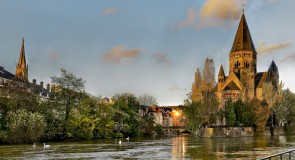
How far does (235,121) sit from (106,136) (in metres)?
34.0

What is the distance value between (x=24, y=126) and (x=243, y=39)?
128 metres

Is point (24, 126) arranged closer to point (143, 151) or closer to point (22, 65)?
point (143, 151)

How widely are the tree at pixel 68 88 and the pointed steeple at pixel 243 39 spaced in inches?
4089

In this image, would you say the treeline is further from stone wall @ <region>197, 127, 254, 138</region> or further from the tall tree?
the tall tree

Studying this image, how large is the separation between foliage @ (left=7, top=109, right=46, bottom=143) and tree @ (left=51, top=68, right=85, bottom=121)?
14657 mm

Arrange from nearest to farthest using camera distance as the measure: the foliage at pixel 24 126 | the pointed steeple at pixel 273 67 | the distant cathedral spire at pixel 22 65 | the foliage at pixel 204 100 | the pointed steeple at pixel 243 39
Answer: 1. the foliage at pixel 24 126
2. the foliage at pixel 204 100
3. the distant cathedral spire at pixel 22 65
4. the pointed steeple at pixel 243 39
5. the pointed steeple at pixel 273 67

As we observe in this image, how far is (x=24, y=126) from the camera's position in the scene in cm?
7156

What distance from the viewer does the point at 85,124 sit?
89438 millimetres

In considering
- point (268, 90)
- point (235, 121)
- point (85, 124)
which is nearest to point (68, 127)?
point (85, 124)

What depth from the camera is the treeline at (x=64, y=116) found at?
237 feet

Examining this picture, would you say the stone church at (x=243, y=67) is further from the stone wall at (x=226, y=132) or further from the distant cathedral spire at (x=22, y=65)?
the distant cathedral spire at (x=22, y=65)

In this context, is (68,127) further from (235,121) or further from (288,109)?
(288,109)

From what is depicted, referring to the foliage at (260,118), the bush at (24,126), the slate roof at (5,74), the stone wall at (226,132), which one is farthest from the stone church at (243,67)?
the bush at (24,126)

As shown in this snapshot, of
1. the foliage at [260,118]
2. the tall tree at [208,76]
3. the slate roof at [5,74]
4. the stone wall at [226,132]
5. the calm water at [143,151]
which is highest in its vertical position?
the slate roof at [5,74]
